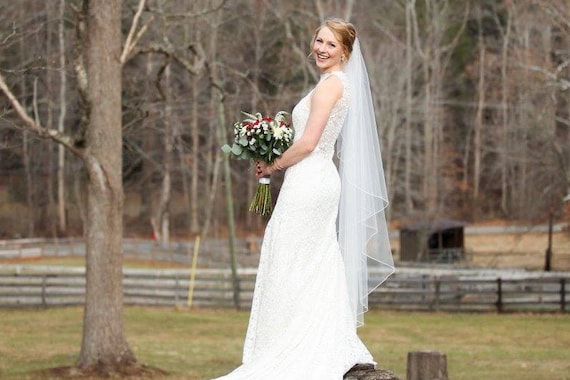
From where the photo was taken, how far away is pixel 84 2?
14953 mm

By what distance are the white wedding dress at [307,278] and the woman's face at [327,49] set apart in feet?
0.30

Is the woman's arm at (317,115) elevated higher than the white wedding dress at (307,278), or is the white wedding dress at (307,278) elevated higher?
the woman's arm at (317,115)

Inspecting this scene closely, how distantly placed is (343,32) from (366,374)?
2177 mm

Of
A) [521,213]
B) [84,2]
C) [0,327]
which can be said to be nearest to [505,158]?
[521,213]

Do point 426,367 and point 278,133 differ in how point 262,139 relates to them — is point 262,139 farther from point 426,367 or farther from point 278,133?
point 426,367

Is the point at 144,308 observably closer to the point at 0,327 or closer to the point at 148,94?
the point at 0,327

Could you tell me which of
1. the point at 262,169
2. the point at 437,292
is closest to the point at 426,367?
the point at 262,169

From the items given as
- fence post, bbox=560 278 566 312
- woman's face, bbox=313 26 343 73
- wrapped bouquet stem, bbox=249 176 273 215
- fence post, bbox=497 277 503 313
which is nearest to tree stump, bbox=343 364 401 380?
wrapped bouquet stem, bbox=249 176 273 215

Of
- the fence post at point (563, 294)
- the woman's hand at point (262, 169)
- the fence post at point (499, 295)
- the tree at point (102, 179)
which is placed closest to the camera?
the woman's hand at point (262, 169)

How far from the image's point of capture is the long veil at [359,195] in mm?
7984

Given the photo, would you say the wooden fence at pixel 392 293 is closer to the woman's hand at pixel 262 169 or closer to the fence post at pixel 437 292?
the fence post at pixel 437 292

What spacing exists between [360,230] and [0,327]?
730 inches

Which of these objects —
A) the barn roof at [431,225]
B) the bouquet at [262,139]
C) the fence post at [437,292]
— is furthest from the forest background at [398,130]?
the bouquet at [262,139]

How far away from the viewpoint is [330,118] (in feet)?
25.2
